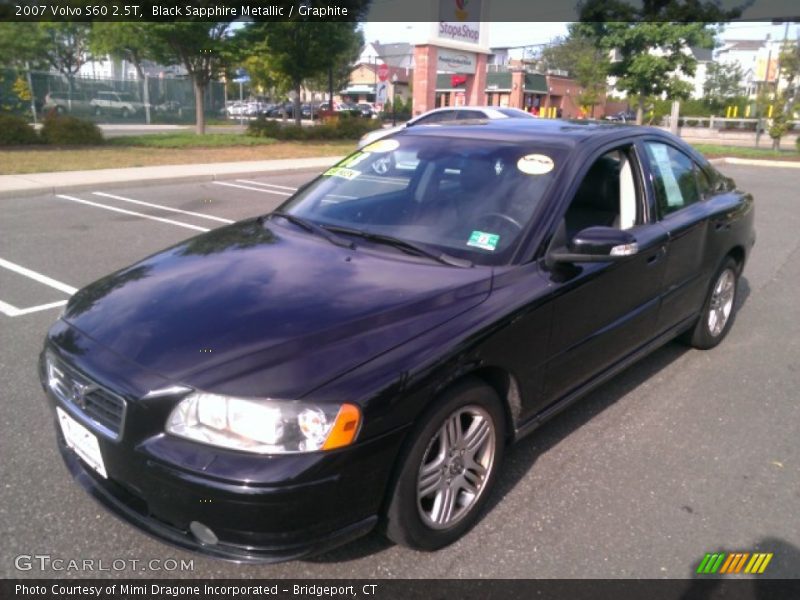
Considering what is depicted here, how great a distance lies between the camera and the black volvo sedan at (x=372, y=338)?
2119mm

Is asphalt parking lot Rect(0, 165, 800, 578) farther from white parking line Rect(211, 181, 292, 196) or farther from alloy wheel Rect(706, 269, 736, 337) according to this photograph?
white parking line Rect(211, 181, 292, 196)

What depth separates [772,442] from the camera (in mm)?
3633

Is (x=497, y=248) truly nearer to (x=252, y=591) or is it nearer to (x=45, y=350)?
(x=252, y=591)

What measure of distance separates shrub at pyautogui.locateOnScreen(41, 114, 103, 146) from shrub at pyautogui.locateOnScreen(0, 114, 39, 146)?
45cm

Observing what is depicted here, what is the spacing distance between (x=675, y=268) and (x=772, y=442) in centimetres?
110

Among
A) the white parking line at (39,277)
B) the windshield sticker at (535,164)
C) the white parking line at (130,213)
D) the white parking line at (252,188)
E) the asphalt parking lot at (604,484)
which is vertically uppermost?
the windshield sticker at (535,164)

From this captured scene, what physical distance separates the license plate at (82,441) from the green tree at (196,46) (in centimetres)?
2037

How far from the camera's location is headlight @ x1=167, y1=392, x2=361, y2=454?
82.4 inches

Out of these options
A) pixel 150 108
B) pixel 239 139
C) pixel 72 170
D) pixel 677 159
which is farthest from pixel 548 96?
pixel 677 159

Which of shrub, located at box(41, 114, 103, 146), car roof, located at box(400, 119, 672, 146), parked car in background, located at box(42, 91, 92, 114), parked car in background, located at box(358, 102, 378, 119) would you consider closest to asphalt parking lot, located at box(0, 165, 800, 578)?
car roof, located at box(400, 119, 672, 146)

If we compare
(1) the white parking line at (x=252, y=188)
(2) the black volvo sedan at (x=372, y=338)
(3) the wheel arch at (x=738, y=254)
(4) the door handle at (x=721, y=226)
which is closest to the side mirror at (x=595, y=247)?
(2) the black volvo sedan at (x=372, y=338)

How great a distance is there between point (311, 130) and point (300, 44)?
321 cm

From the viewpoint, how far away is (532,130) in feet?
12.0

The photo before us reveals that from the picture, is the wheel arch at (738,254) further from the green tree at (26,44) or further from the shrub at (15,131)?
the green tree at (26,44)
